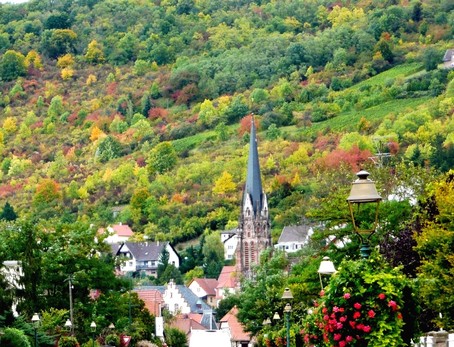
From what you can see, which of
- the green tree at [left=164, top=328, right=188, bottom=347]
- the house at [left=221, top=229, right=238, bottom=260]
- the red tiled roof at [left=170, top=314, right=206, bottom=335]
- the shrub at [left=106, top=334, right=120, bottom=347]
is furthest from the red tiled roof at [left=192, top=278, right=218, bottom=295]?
the shrub at [left=106, top=334, right=120, bottom=347]

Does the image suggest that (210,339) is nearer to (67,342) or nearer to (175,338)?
(175,338)

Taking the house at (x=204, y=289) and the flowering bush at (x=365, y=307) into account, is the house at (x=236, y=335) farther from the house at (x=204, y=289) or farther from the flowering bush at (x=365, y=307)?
the flowering bush at (x=365, y=307)

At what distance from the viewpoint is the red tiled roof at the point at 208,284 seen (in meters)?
149

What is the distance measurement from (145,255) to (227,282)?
21.6 m

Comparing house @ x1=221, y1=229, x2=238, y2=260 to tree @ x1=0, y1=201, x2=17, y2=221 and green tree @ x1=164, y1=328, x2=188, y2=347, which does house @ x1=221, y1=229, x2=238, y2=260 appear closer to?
tree @ x1=0, y1=201, x2=17, y2=221

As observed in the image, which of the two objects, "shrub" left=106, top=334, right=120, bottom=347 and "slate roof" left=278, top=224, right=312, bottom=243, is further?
"slate roof" left=278, top=224, right=312, bottom=243

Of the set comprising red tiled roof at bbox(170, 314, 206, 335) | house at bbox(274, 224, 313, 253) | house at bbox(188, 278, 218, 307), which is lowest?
red tiled roof at bbox(170, 314, 206, 335)

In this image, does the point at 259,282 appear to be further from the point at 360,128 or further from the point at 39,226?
the point at 360,128

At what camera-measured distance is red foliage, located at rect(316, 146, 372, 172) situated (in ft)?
541

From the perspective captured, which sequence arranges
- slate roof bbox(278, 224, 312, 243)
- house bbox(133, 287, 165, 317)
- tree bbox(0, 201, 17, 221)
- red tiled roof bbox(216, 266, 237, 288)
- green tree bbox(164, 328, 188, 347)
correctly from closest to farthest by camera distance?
green tree bbox(164, 328, 188, 347)
house bbox(133, 287, 165, 317)
red tiled roof bbox(216, 266, 237, 288)
slate roof bbox(278, 224, 312, 243)
tree bbox(0, 201, 17, 221)

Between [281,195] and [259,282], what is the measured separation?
3926 inches

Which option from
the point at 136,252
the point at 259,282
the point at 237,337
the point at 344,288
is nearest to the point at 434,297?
the point at 344,288

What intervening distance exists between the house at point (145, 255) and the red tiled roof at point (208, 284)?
1416 centimetres

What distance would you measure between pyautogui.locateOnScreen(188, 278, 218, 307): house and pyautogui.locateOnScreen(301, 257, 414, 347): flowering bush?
393ft
